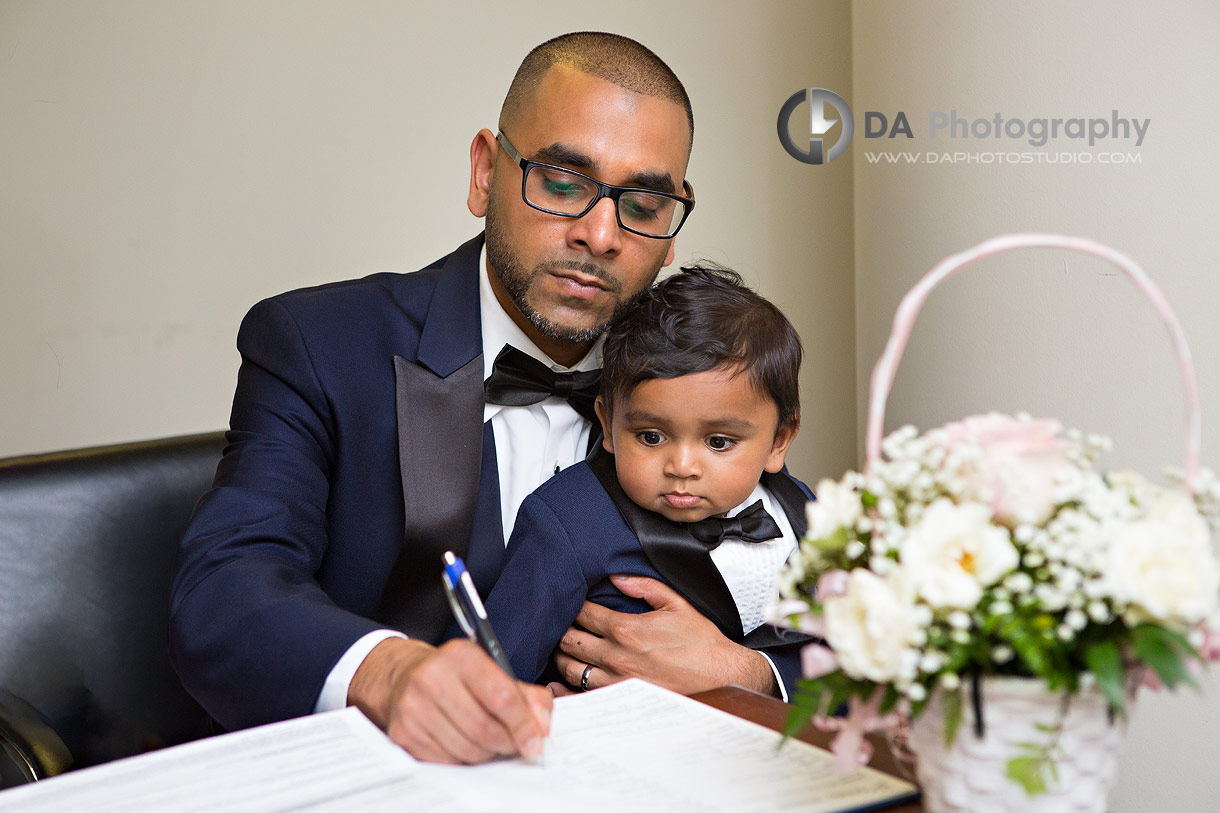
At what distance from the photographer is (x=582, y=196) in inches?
80.1

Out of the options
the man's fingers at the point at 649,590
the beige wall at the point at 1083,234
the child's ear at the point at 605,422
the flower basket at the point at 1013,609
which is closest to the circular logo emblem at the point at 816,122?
the beige wall at the point at 1083,234

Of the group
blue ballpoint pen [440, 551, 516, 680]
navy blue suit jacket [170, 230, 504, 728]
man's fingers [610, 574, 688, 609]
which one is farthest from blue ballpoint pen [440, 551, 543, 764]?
man's fingers [610, 574, 688, 609]

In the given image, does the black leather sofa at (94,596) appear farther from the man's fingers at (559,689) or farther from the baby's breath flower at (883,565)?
the baby's breath flower at (883,565)

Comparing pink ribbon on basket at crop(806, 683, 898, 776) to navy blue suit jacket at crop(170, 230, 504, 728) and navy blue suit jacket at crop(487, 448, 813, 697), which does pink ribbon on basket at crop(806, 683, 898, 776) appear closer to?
navy blue suit jacket at crop(487, 448, 813, 697)

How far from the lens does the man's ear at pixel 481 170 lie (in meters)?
2.31

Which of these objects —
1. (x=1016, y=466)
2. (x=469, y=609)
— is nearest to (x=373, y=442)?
(x=469, y=609)

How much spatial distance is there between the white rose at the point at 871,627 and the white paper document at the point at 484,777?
215mm

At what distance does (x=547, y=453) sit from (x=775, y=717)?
1054mm

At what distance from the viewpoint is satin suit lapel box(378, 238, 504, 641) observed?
1906 mm

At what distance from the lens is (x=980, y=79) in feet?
7.79

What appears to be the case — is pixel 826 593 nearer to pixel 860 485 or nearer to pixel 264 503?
pixel 860 485

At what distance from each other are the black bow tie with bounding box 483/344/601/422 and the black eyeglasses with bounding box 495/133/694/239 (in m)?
0.30

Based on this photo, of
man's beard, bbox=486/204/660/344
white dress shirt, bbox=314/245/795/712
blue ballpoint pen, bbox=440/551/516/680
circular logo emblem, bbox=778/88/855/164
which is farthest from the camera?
circular logo emblem, bbox=778/88/855/164

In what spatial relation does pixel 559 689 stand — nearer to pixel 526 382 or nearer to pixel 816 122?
pixel 526 382
